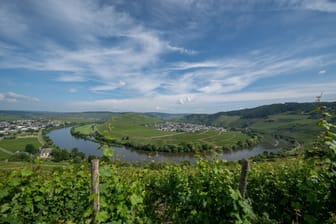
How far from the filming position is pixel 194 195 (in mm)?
3139

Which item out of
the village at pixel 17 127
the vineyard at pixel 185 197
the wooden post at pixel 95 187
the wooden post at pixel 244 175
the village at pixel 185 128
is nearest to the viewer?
the wooden post at pixel 95 187

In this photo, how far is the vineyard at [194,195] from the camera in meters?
2.37

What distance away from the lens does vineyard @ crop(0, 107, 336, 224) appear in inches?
93.4

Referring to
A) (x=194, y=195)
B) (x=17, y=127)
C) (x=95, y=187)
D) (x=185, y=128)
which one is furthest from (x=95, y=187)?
(x=17, y=127)

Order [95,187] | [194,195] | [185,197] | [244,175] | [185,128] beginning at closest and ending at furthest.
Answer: [95,187] < [244,175] < [194,195] < [185,197] < [185,128]

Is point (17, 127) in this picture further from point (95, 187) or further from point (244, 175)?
point (244, 175)

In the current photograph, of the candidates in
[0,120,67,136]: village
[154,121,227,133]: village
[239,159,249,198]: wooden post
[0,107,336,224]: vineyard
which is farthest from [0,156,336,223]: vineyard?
[0,120,67,136]: village

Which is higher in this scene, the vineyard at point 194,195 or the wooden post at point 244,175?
the wooden post at point 244,175

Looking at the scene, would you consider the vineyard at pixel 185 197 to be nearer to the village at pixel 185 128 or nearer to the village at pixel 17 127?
the village at pixel 185 128

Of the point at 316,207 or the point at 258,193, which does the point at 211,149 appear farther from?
the point at 316,207

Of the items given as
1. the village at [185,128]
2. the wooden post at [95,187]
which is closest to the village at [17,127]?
the village at [185,128]

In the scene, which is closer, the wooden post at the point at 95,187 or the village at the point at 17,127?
the wooden post at the point at 95,187

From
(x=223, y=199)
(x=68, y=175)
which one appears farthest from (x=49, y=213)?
(x=223, y=199)

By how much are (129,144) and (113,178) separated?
70935mm
